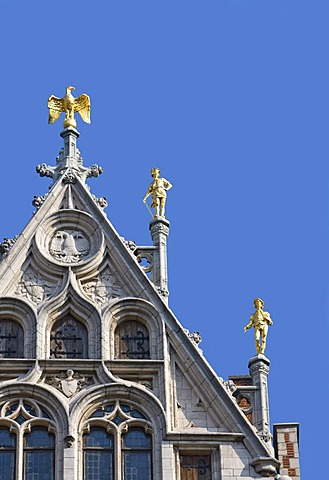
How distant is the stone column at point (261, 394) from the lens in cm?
3522

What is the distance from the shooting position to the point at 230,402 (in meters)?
35.3

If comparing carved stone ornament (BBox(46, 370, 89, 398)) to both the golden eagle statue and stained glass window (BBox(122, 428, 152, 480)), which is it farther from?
the golden eagle statue

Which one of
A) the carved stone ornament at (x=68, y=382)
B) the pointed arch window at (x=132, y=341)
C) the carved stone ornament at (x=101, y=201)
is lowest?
the carved stone ornament at (x=68, y=382)

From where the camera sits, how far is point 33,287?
120 ft

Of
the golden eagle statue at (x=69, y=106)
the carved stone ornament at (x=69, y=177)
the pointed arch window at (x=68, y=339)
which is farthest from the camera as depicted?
the golden eagle statue at (x=69, y=106)

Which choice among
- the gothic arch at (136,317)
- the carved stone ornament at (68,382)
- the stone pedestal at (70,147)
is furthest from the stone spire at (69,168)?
the carved stone ornament at (68,382)

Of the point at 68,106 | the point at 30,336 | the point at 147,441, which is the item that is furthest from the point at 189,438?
the point at 68,106

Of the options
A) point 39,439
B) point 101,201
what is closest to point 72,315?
point 101,201

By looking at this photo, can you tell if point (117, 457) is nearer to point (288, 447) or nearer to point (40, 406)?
point (40, 406)

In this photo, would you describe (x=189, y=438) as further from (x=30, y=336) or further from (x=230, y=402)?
(x=30, y=336)

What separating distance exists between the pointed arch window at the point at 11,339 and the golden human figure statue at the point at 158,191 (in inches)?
131

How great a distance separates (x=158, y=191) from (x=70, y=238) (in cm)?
185

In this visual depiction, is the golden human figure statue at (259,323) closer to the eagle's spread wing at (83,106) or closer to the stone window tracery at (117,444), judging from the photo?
the stone window tracery at (117,444)

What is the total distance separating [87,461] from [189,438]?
1682 mm
